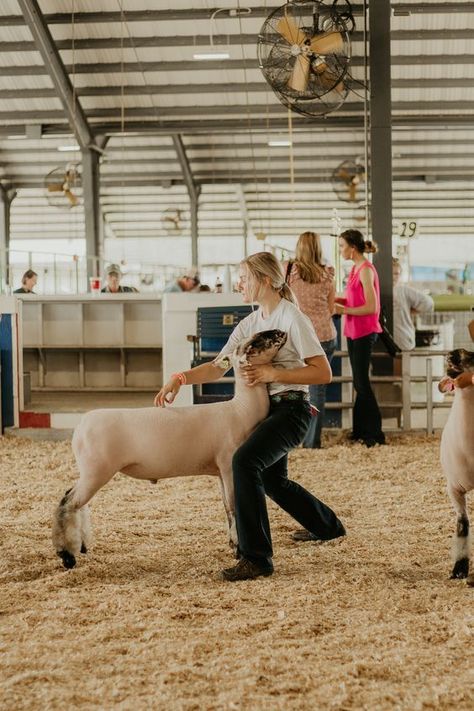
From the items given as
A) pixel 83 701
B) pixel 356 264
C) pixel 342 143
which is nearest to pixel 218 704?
pixel 83 701

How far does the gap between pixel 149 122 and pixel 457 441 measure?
44.8 ft

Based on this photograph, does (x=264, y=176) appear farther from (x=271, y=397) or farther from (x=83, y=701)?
(x=83, y=701)

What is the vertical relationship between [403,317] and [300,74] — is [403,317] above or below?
below

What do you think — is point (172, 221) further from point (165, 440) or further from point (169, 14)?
point (165, 440)

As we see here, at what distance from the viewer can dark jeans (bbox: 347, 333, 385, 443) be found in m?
7.28

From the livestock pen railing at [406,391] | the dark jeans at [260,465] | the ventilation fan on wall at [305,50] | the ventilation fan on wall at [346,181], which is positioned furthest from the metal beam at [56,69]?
the dark jeans at [260,465]

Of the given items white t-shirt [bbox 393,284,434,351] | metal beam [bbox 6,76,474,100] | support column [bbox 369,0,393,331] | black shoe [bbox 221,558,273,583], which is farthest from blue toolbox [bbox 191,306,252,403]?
metal beam [bbox 6,76,474,100]

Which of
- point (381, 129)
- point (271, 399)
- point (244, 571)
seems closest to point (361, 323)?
point (381, 129)

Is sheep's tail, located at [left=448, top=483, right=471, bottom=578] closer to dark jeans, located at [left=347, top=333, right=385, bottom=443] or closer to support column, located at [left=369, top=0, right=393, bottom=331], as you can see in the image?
dark jeans, located at [left=347, top=333, right=385, bottom=443]

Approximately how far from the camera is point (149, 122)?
15977mm

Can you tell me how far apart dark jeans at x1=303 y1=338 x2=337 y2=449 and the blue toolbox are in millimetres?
1000

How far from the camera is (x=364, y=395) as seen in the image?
7383 mm

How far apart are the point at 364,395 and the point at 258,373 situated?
3.90 meters

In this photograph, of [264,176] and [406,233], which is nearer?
[406,233]
